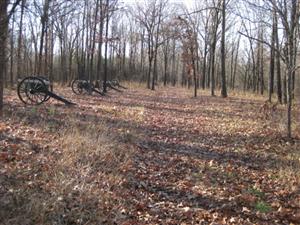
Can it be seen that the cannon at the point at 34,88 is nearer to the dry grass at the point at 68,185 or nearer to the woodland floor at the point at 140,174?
the woodland floor at the point at 140,174

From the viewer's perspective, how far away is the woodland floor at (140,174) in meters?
5.32

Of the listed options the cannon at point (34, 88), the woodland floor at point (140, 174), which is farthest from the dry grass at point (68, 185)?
the cannon at point (34, 88)

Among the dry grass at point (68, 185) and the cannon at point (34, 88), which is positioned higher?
the cannon at point (34, 88)

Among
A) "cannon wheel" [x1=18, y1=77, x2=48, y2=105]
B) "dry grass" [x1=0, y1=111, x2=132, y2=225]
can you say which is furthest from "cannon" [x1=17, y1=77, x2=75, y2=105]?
"dry grass" [x1=0, y1=111, x2=132, y2=225]

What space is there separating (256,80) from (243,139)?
39361 mm

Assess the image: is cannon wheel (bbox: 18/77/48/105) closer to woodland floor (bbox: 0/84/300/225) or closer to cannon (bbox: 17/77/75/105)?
cannon (bbox: 17/77/75/105)

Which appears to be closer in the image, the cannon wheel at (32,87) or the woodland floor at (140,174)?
the woodland floor at (140,174)

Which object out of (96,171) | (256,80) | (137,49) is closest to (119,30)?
(137,49)

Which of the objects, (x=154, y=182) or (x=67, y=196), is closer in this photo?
(x=67, y=196)

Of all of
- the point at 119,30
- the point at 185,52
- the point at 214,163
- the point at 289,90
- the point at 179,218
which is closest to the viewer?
the point at 179,218

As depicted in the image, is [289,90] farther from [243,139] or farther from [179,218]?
[179,218]

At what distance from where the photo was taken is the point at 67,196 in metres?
5.46

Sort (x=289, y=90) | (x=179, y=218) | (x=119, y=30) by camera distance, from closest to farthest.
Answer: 1. (x=179, y=218)
2. (x=289, y=90)
3. (x=119, y=30)

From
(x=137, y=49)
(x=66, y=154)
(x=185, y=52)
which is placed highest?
(x=137, y=49)
